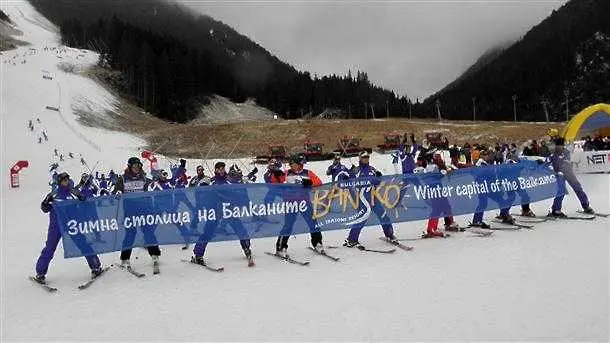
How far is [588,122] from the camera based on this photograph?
23.4 metres

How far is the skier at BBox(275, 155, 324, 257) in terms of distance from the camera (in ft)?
31.3

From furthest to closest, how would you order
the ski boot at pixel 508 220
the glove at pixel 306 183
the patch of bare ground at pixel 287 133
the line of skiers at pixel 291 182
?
the patch of bare ground at pixel 287 133 → the ski boot at pixel 508 220 → the glove at pixel 306 183 → the line of skiers at pixel 291 182

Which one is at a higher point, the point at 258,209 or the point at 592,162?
the point at 592,162

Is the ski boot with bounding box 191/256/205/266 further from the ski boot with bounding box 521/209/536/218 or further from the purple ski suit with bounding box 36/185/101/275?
the ski boot with bounding box 521/209/536/218

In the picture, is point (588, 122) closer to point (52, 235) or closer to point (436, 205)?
point (436, 205)

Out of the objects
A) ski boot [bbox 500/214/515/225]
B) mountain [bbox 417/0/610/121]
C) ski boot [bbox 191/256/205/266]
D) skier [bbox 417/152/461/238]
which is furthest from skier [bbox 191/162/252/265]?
mountain [bbox 417/0/610/121]

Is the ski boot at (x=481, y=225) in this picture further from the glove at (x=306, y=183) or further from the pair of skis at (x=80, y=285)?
the pair of skis at (x=80, y=285)

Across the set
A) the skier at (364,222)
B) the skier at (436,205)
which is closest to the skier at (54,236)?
the skier at (364,222)

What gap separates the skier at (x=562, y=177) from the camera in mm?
12219

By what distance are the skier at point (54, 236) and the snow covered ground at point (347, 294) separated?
27 centimetres

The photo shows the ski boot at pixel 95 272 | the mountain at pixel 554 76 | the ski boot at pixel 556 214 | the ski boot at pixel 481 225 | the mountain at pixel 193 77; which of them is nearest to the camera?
the ski boot at pixel 95 272

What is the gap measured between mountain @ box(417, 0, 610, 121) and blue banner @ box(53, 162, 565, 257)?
11158 centimetres

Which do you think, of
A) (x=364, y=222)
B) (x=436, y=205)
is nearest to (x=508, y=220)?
(x=436, y=205)

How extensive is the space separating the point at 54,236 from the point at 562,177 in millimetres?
11085
